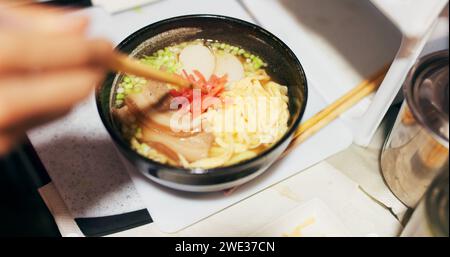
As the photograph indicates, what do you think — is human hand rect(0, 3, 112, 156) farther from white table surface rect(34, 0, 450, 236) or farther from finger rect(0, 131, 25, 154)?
white table surface rect(34, 0, 450, 236)

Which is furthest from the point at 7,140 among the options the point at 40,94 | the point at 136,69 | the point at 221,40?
the point at 221,40

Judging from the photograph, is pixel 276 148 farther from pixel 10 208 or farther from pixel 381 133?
pixel 10 208

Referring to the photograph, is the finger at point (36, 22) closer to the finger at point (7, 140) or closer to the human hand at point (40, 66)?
the human hand at point (40, 66)

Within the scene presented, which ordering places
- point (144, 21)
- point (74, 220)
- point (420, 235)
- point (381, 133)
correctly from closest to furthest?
point (420, 235) → point (74, 220) → point (381, 133) → point (144, 21)

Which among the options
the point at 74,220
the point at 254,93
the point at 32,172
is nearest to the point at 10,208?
the point at 32,172

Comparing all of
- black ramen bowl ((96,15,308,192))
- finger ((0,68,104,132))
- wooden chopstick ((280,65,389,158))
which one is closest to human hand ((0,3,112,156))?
finger ((0,68,104,132))
